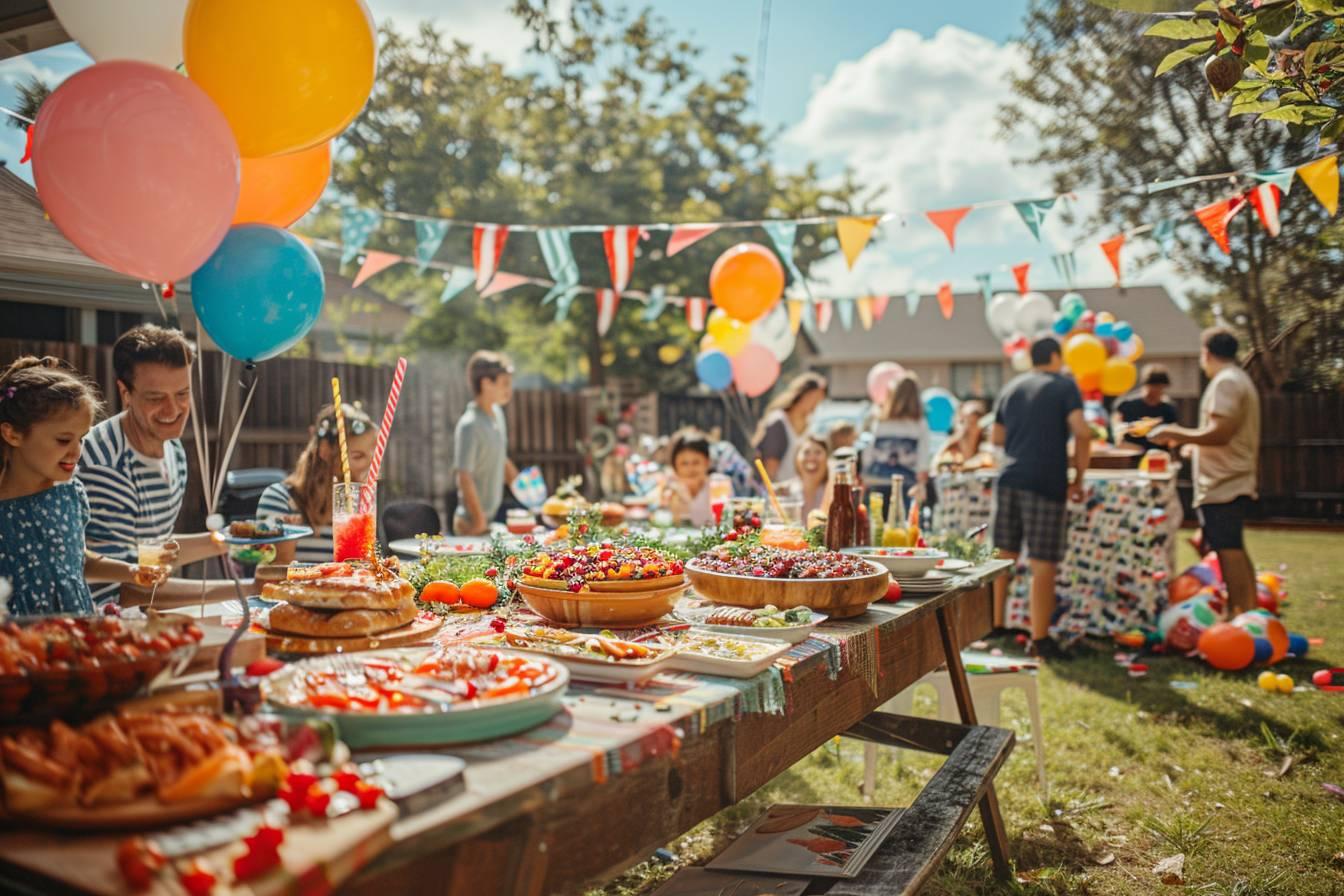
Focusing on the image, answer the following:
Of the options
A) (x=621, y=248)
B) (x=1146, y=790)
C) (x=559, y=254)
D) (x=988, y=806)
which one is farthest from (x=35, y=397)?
(x=559, y=254)

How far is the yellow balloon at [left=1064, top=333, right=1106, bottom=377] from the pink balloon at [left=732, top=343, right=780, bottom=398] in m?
3.19

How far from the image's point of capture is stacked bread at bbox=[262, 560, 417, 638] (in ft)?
5.46

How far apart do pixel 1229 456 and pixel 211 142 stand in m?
6.19

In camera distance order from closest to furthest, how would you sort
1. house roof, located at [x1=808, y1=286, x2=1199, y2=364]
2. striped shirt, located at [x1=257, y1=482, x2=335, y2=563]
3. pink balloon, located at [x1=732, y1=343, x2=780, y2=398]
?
striped shirt, located at [x1=257, y1=482, x2=335, y2=563]
pink balloon, located at [x1=732, y1=343, x2=780, y2=398]
house roof, located at [x1=808, y1=286, x2=1199, y2=364]

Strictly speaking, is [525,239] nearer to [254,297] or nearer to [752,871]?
[254,297]

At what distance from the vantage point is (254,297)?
9.10ft

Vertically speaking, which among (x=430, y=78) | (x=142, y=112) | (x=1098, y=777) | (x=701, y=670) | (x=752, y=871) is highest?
(x=430, y=78)

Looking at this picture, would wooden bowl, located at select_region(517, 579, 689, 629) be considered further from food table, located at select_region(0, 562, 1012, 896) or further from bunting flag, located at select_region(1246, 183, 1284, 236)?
bunting flag, located at select_region(1246, 183, 1284, 236)

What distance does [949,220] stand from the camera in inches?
258

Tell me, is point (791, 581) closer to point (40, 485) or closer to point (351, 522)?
point (351, 522)

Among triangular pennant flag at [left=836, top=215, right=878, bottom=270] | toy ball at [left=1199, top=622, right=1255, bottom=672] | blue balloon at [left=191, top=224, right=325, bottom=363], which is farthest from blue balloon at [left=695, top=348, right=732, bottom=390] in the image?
blue balloon at [left=191, top=224, right=325, bottom=363]

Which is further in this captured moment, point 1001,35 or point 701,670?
point 1001,35

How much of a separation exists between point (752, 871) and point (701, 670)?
29.1 inches

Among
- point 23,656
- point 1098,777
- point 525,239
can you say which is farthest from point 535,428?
point 23,656
